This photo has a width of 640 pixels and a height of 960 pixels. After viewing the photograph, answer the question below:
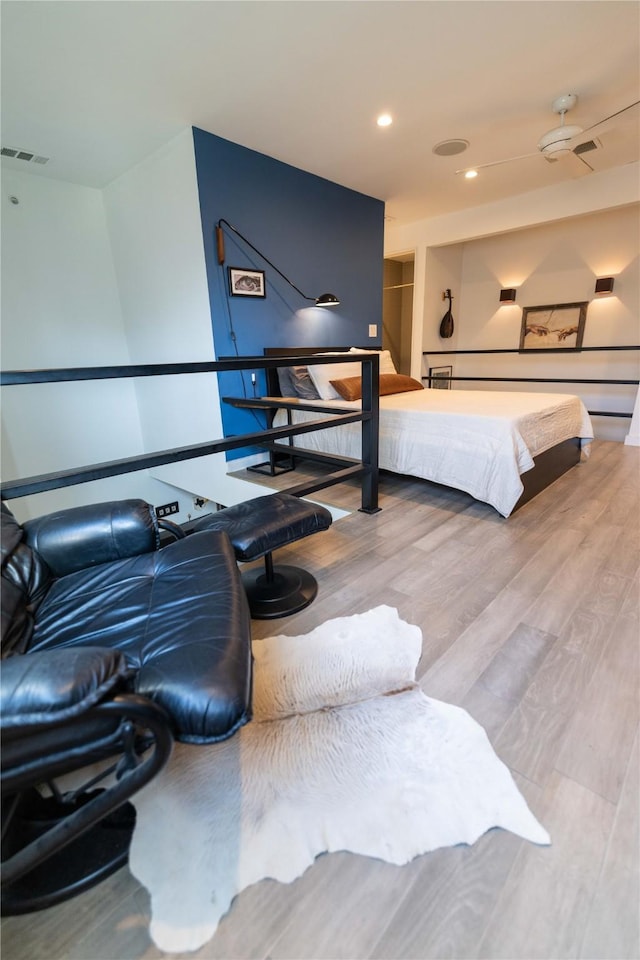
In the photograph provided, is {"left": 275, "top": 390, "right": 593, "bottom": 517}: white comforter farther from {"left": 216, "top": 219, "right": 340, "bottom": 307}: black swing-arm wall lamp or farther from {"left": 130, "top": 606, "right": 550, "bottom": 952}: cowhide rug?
{"left": 130, "top": 606, "right": 550, "bottom": 952}: cowhide rug

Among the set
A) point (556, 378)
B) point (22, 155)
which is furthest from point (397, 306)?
point (22, 155)

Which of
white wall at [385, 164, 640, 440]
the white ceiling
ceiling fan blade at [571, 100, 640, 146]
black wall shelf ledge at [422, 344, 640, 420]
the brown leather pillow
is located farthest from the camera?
white wall at [385, 164, 640, 440]

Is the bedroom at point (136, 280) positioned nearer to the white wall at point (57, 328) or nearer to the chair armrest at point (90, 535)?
the white wall at point (57, 328)

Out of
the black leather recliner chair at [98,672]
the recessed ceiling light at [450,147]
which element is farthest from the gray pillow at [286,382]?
the black leather recliner chair at [98,672]

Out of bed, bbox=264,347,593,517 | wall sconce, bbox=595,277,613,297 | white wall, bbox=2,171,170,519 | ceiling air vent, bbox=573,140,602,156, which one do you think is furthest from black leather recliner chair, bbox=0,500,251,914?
wall sconce, bbox=595,277,613,297

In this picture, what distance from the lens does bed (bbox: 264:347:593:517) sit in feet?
8.33

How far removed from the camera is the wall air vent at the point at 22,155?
3.20m

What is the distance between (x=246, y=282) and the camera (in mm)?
3477

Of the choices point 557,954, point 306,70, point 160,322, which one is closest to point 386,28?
point 306,70

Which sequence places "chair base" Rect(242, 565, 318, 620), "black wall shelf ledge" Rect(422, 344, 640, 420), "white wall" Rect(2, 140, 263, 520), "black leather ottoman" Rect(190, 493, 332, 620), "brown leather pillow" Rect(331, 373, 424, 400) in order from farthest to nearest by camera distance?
"black wall shelf ledge" Rect(422, 344, 640, 420)
"white wall" Rect(2, 140, 263, 520)
"brown leather pillow" Rect(331, 373, 424, 400)
"chair base" Rect(242, 565, 318, 620)
"black leather ottoman" Rect(190, 493, 332, 620)

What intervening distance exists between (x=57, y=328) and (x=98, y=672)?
14.5ft

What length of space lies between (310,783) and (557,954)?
58 cm

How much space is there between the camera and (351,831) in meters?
0.96

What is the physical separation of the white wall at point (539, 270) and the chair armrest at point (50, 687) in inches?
222
